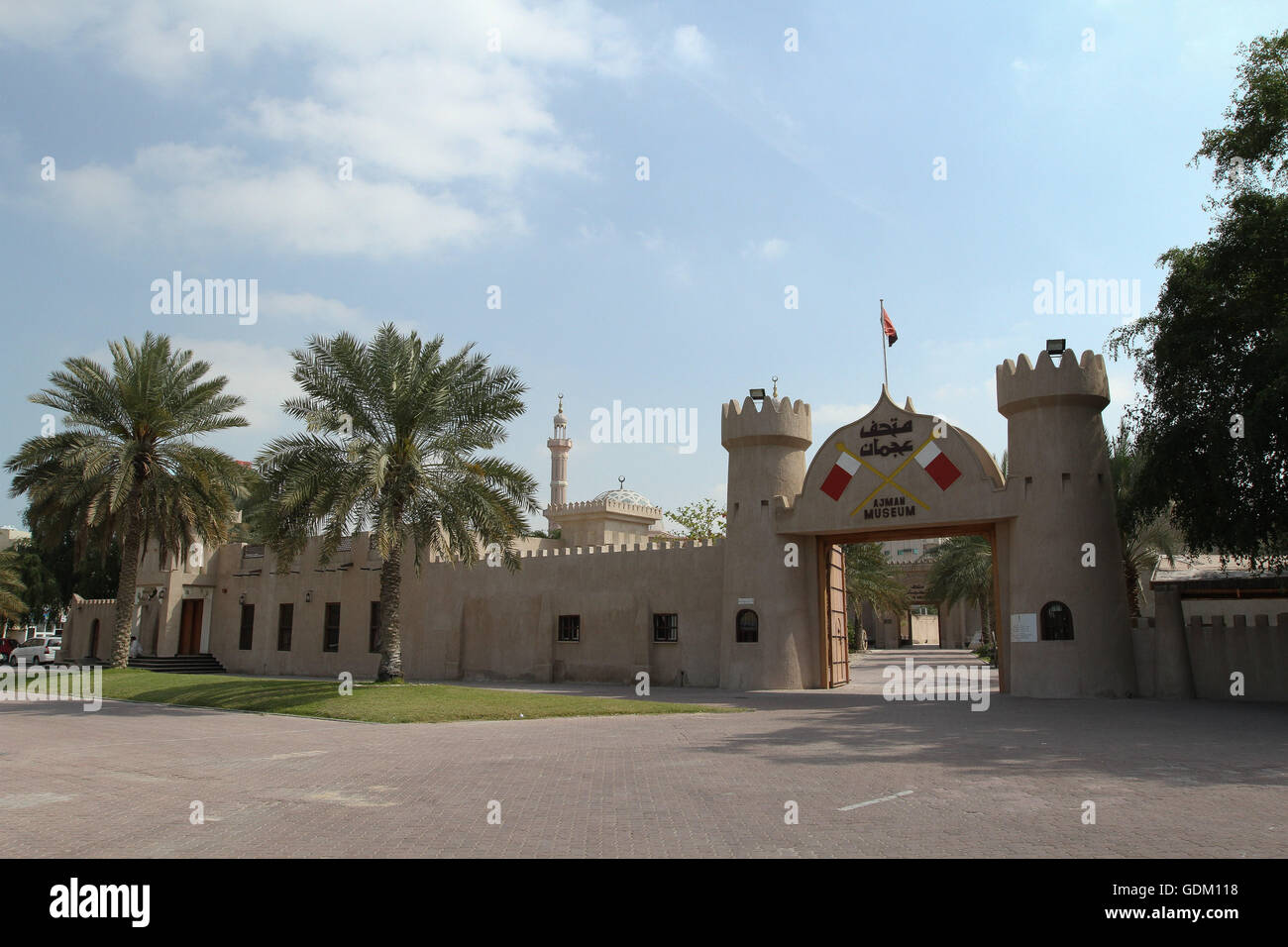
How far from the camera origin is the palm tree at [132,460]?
88.1 ft

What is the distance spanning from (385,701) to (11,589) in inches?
1809

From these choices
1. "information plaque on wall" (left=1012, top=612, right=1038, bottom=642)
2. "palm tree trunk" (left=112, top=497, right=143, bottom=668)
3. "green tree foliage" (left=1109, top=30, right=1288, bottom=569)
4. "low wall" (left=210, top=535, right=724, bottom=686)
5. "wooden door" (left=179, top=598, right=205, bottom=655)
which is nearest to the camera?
"green tree foliage" (left=1109, top=30, right=1288, bottom=569)

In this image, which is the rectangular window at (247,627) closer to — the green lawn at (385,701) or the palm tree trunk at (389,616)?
the green lawn at (385,701)

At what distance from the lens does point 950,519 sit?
22453mm

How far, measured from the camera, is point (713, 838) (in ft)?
23.2

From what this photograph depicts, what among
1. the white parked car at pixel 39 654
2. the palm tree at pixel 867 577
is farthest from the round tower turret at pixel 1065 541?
the white parked car at pixel 39 654

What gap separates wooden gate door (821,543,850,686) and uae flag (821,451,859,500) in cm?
210

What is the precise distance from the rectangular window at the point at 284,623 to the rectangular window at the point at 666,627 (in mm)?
15430

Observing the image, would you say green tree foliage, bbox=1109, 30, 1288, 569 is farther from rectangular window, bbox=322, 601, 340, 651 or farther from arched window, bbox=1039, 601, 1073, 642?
rectangular window, bbox=322, 601, 340, 651

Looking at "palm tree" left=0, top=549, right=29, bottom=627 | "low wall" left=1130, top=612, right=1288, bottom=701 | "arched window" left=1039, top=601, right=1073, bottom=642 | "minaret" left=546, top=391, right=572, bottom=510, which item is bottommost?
"low wall" left=1130, top=612, right=1288, bottom=701

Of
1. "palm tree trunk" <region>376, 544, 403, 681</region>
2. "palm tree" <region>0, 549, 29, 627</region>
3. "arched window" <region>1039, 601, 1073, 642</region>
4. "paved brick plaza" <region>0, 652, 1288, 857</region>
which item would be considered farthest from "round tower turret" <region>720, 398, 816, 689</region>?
"palm tree" <region>0, 549, 29, 627</region>

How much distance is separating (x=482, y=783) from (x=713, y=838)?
3516mm

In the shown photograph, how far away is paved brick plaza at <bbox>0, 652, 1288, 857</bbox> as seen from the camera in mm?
6945
